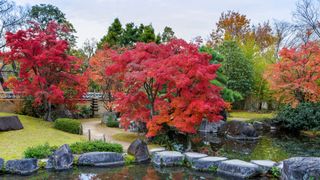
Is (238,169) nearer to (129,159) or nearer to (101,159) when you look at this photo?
(129,159)

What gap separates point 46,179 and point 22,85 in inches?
340

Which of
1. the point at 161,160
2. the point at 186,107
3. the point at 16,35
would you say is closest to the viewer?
the point at 161,160

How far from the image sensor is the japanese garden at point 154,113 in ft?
30.1

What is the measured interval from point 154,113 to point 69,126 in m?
4.57

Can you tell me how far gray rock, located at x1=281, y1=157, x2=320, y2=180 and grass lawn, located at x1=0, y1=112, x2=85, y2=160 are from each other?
7.79 meters

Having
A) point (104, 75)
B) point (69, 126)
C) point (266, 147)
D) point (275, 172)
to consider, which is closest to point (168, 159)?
point (275, 172)

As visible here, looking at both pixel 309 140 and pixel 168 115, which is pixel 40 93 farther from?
pixel 309 140

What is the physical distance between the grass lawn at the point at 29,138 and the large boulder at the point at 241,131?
7481mm

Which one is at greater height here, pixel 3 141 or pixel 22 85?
pixel 22 85

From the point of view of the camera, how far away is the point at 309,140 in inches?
599

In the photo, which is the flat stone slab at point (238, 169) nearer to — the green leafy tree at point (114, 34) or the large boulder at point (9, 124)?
the large boulder at point (9, 124)

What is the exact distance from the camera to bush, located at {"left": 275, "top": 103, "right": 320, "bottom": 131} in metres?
16.8

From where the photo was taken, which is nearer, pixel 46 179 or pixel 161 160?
pixel 46 179

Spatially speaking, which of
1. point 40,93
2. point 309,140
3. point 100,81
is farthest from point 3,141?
point 309,140
